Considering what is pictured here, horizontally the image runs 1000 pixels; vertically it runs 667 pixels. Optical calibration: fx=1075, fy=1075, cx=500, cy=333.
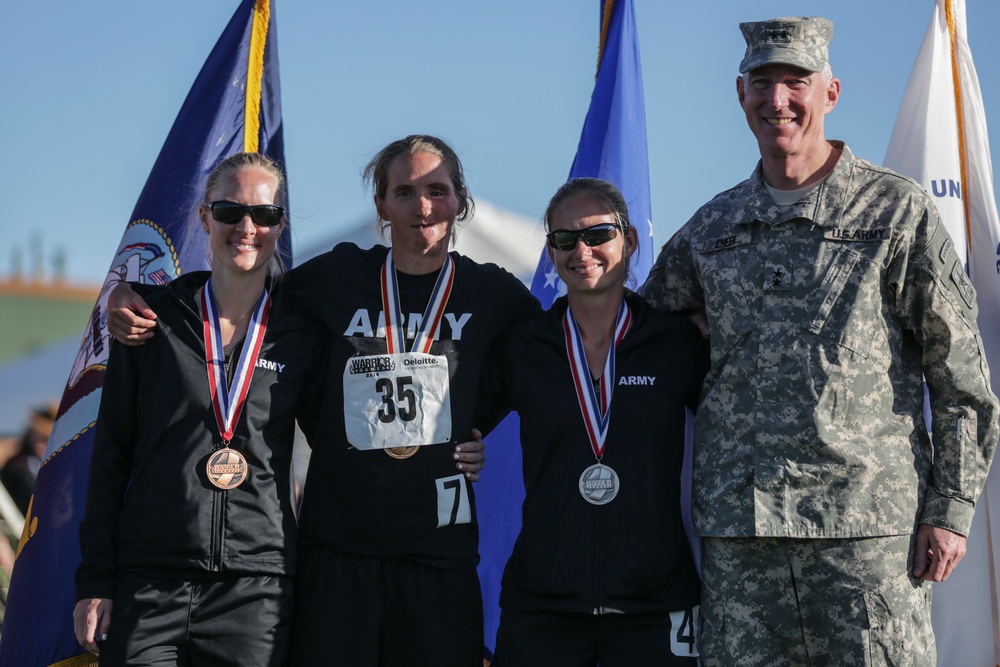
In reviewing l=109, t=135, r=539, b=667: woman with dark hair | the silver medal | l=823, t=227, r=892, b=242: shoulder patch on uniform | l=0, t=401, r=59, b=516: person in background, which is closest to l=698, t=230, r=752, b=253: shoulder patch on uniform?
l=823, t=227, r=892, b=242: shoulder patch on uniform

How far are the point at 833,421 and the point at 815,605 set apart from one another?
552 mm

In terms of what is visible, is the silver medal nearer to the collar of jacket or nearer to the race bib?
the race bib

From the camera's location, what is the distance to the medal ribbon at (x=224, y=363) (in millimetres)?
3305

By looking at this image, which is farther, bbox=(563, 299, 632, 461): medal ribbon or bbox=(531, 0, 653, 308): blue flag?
bbox=(531, 0, 653, 308): blue flag

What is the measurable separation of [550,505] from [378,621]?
64 cm

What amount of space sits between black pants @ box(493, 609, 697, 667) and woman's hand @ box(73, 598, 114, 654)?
3.94 feet

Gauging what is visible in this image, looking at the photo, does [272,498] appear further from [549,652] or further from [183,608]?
[549,652]

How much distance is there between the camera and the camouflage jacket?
127 inches

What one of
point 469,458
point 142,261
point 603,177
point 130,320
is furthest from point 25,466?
point 469,458

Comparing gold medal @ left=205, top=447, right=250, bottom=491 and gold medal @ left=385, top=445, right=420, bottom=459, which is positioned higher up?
gold medal @ left=385, top=445, right=420, bottom=459

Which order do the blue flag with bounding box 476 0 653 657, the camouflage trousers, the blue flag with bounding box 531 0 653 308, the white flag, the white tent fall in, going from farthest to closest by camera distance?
the white tent
the blue flag with bounding box 531 0 653 308
the blue flag with bounding box 476 0 653 657
the white flag
the camouflage trousers

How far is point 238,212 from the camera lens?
3.50 metres

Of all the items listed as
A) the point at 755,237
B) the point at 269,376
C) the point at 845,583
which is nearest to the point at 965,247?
the point at 755,237

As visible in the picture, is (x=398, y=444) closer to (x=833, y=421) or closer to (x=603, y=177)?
(x=833, y=421)
